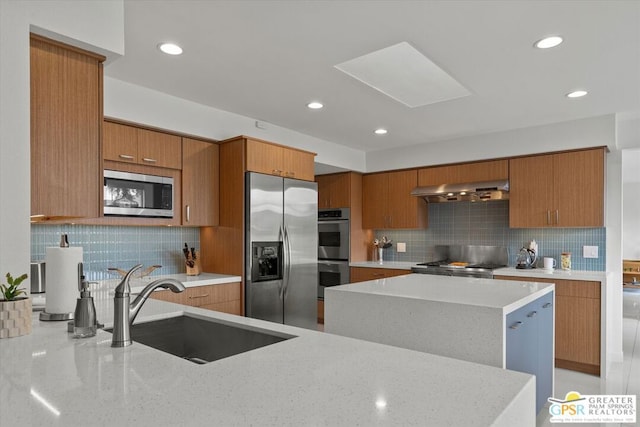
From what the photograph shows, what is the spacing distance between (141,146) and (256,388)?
9.34 feet

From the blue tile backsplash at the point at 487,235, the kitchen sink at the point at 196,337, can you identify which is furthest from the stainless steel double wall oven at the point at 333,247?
the kitchen sink at the point at 196,337

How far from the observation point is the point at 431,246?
5293 mm

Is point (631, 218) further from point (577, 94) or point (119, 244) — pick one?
point (119, 244)

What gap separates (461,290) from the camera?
2.35 m

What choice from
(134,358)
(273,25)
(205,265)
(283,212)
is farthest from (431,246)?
(134,358)

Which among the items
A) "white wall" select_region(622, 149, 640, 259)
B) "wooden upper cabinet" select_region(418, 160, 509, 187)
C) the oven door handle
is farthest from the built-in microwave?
"white wall" select_region(622, 149, 640, 259)

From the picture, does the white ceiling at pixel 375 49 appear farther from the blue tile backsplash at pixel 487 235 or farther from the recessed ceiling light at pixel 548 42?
the blue tile backsplash at pixel 487 235

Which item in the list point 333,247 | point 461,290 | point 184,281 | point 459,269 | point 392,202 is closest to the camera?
point 461,290

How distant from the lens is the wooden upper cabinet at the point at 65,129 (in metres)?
1.63

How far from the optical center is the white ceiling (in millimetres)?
2062

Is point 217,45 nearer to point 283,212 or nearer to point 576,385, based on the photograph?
point 283,212

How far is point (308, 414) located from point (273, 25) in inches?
81.1

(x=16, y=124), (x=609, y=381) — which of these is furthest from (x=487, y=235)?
(x=16, y=124)

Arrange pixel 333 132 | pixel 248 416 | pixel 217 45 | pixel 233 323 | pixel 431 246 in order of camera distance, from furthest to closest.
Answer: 1. pixel 431 246
2. pixel 333 132
3. pixel 217 45
4. pixel 233 323
5. pixel 248 416
